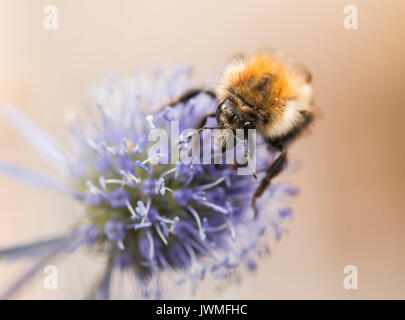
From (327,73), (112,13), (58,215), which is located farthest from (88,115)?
(327,73)

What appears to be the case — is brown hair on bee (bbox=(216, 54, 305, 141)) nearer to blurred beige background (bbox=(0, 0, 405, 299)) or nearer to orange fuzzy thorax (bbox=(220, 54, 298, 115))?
orange fuzzy thorax (bbox=(220, 54, 298, 115))

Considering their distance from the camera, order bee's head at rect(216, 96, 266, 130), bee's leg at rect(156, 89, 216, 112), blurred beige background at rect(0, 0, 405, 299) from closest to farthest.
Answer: bee's head at rect(216, 96, 266, 130) → bee's leg at rect(156, 89, 216, 112) → blurred beige background at rect(0, 0, 405, 299)

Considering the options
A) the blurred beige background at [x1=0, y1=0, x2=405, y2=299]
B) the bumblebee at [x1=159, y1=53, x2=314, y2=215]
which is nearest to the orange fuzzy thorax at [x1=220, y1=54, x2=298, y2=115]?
the bumblebee at [x1=159, y1=53, x2=314, y2=215]

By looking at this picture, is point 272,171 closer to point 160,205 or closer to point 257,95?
point 257,95

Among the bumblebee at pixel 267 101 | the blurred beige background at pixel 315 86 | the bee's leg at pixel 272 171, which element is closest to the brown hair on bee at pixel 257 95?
the bumblebee at pixel 267 101

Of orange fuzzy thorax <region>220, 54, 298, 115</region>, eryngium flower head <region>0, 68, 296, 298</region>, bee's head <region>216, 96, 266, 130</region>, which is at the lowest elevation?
eryngium flower head <region>0, 68, 296, 298</region>

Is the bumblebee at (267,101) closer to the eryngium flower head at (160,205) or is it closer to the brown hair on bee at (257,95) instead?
the brown hair on bee at (257,95)

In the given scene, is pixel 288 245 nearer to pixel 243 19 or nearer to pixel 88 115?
pixel 243 19
